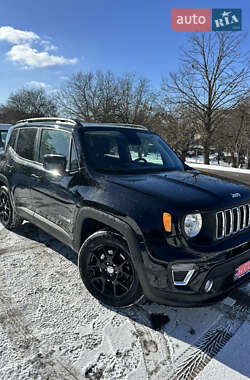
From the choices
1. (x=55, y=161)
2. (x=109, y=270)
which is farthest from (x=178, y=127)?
(x=109, y=270)

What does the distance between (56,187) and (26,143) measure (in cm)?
126

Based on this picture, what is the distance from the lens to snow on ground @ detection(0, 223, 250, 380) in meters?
1.88

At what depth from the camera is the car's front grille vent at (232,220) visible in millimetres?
2148

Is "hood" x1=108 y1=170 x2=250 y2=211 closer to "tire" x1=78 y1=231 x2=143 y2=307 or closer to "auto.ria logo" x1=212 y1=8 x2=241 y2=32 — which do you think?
"tire" x1=78 y1=231 x2=143 y2=307

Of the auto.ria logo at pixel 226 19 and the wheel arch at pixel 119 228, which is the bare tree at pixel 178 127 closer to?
the auto.ria logo at pixel 226 19

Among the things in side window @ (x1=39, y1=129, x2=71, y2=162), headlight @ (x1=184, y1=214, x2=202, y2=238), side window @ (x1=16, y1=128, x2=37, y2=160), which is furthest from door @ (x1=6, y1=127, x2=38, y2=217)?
headlight @ (x1=184, y1=214, x2=202, y2=238)

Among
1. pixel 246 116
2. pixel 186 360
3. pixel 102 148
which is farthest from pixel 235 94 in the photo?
pixel 186 360

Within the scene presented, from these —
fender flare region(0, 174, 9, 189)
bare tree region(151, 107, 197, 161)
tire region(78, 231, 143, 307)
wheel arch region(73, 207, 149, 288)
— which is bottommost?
tire region(78, 231, 143, 307)

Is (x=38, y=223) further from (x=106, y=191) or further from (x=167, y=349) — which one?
(x=167, y=349)

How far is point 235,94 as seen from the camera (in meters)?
19.5

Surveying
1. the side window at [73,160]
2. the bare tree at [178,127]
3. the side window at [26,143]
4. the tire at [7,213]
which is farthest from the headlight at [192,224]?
the bare tree at [178,127]

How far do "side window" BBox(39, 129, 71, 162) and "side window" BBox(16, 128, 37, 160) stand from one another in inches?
10.3

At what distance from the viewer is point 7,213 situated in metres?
4.45

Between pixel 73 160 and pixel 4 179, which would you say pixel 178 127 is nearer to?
pixel 4 179
